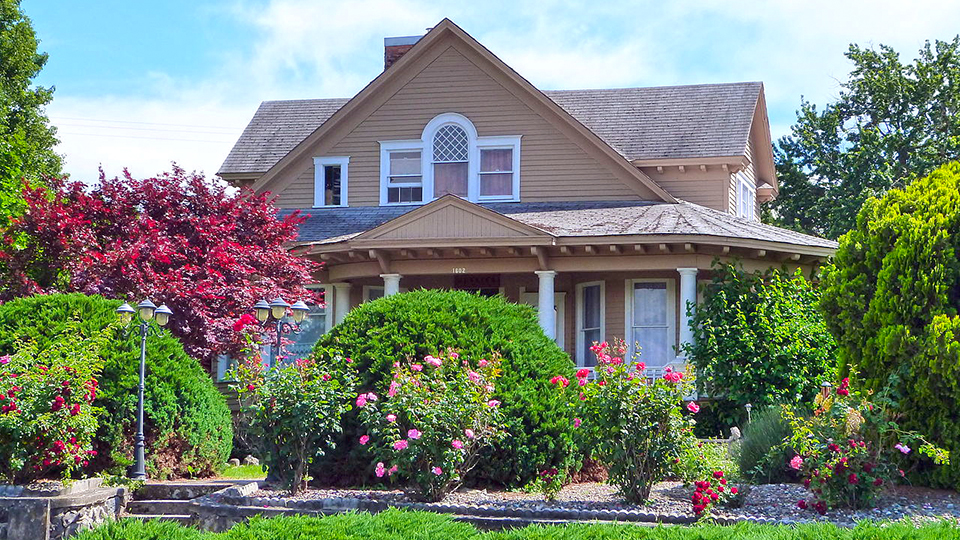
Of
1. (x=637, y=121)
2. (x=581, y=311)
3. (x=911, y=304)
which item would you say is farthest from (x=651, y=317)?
(x=911, y=304)

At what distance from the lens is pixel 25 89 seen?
2919 cm

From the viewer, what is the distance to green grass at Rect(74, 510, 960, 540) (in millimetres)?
6895

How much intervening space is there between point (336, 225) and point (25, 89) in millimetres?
13692

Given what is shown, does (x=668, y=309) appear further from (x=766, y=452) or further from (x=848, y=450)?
(x=848, y=450)

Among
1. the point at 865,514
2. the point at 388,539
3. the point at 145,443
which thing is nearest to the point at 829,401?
the point at 865,514

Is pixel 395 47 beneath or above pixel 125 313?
above

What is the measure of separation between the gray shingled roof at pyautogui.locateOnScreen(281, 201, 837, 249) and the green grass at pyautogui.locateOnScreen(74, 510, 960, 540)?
991cm

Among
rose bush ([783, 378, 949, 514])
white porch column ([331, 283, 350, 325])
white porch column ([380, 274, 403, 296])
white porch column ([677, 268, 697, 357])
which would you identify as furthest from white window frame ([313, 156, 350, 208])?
rose bush ([783, 378, 949, 514])

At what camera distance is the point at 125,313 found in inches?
467

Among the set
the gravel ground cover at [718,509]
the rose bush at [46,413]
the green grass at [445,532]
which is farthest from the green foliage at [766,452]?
the rose bush at [46,413]

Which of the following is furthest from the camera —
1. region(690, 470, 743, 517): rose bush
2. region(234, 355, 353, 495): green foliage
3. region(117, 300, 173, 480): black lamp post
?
region(117, 300, 173, 480): black lamp post

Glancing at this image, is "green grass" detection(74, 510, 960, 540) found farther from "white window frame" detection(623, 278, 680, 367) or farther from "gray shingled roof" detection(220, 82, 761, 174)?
"gray shingled roof" detection(220, 82, 761, 174)

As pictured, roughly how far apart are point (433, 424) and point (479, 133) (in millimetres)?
11835

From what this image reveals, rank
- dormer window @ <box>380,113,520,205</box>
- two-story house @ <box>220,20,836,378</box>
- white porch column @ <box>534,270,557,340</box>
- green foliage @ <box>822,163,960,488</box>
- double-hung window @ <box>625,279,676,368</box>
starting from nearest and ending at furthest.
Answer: green foliage @ <box>822,163,960,488</box>
two-story house @ <box>220,20,836,378</box>
white porch column @ <box>534,270,557,340</box>
double-hung window @ <box>625,279,676,368</box>
dormer window @ <box>380,113,520,205</box>
